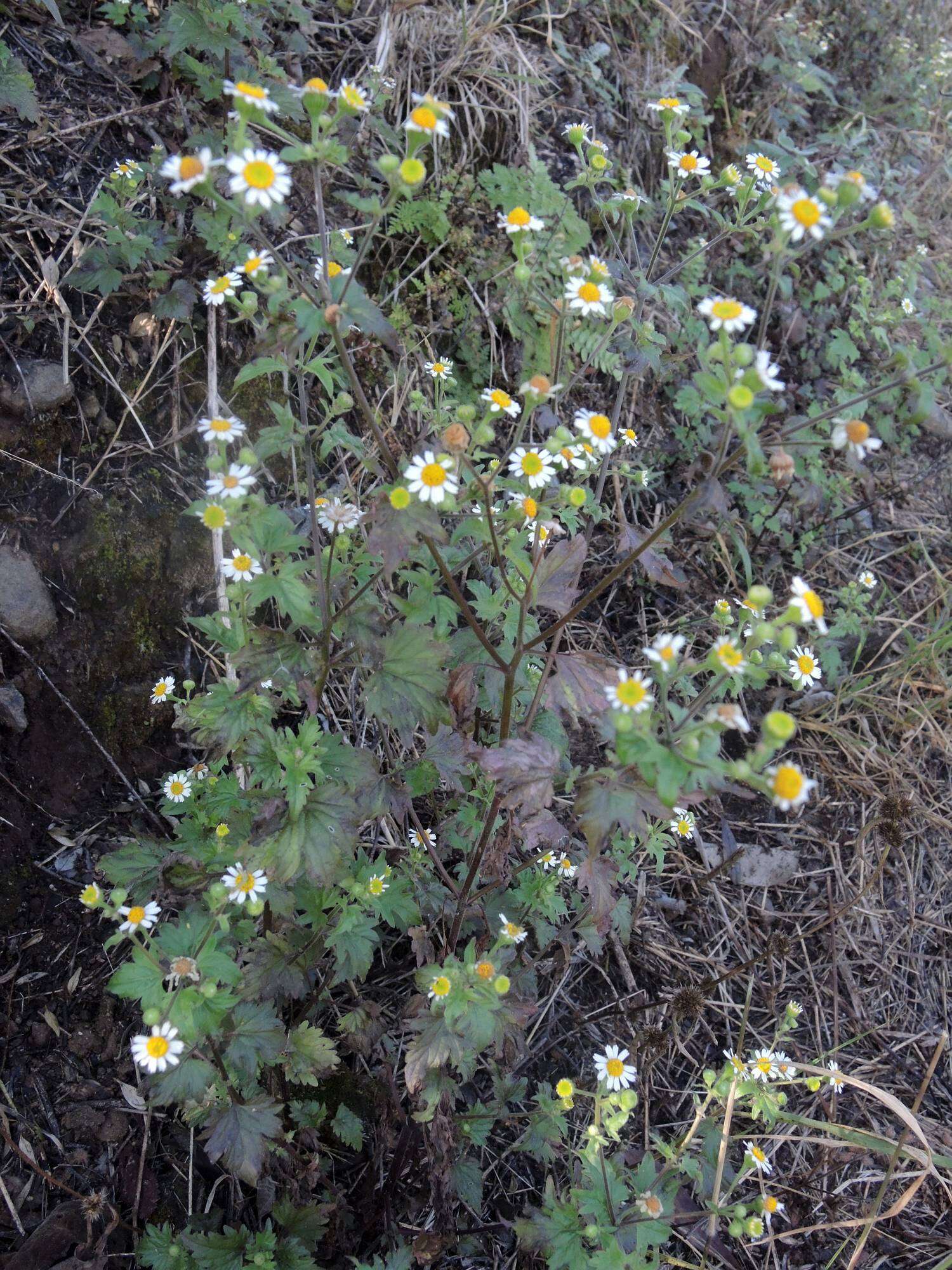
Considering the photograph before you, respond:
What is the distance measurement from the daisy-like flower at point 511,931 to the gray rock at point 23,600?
5.19 feet

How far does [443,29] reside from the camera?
3.57 m

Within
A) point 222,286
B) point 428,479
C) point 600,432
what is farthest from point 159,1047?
point 222,286

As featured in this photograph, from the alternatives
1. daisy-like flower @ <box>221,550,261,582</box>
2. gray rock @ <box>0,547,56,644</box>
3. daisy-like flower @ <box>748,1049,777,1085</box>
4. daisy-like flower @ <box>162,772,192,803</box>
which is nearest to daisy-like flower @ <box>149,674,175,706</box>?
daisy-like flower @ <box>162,772,192,803</box>

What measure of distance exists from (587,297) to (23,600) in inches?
71.2

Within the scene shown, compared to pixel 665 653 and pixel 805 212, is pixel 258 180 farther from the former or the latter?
pixel 665 653

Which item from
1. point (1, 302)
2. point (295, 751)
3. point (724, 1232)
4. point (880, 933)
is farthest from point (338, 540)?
point (880, 933)

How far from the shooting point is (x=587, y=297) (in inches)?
79.0

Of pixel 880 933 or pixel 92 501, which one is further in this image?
pixel 880 933

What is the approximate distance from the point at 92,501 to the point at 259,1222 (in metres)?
2.10

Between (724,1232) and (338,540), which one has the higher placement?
(338,540)

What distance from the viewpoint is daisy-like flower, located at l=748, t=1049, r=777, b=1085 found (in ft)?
7.94

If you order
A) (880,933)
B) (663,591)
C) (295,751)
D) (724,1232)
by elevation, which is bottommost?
(724,1232)

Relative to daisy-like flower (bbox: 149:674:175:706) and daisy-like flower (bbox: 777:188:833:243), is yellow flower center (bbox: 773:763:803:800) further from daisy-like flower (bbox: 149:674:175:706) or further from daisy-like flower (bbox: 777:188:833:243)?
daisy-like flower (bbox: 149:674:175:706)

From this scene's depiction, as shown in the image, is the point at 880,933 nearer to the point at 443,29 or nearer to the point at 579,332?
the point at 579,332
